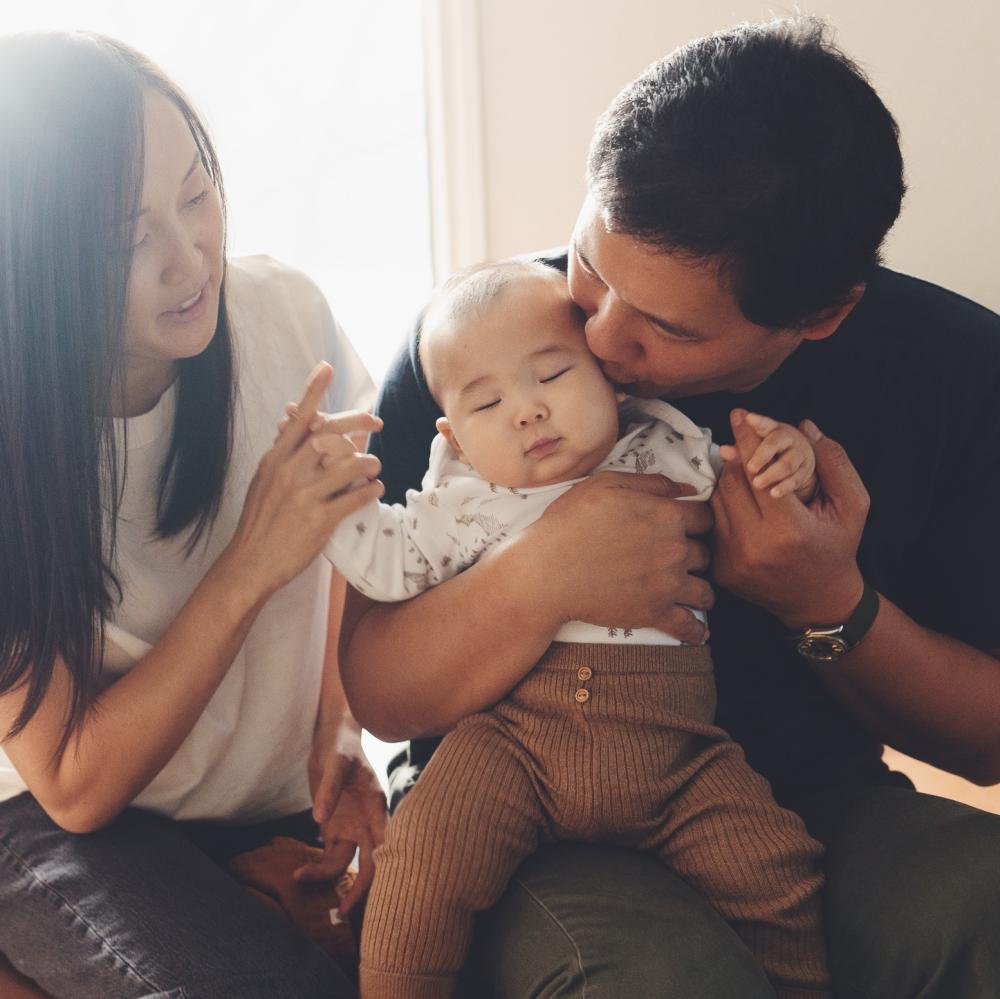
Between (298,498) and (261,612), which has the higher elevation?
(298,498)

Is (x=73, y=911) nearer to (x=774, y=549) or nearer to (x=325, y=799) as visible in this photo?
(x=325, y=799)

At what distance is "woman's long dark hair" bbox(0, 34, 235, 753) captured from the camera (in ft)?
3.53

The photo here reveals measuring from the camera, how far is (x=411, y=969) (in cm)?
106

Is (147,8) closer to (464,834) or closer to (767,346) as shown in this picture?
(767,346)

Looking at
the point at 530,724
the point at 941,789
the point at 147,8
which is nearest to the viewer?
the point at 530,724

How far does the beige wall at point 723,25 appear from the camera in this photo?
7.02ft

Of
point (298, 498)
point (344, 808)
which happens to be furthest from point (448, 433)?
point (344, 808)

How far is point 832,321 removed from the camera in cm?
120

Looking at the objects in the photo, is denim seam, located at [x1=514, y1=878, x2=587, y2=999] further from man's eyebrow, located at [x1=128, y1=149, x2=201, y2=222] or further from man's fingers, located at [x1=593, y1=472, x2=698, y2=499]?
Answer: man's eyebrow, located at [x1=128, y1=149, x2=201, y2=222]

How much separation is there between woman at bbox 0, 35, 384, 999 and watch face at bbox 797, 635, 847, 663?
1.68 ft

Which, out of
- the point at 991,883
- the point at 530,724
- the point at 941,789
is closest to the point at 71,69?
the point at 530,724

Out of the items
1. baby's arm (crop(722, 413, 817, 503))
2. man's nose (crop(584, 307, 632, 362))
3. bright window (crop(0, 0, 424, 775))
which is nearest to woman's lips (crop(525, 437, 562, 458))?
man's nose (crop(584, 307, 632, 362))

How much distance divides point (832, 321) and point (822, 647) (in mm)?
353

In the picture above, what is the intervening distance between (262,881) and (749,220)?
0.94 metres
